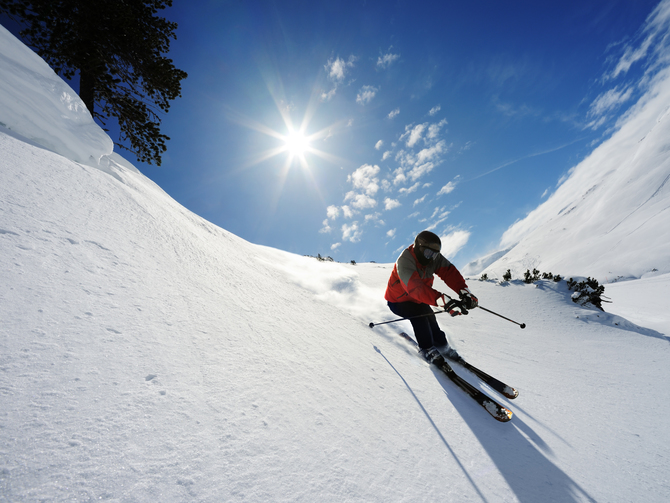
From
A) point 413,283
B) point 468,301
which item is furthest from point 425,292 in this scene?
point 468,301

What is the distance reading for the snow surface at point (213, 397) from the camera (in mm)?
844

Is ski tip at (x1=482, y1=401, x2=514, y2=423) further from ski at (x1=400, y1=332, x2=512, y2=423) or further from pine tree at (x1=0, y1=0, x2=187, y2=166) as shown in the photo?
pine tree at (x1=0, y1=0, x2=187, y2=166)

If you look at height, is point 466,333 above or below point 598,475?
above

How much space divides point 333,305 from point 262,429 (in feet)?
10.2

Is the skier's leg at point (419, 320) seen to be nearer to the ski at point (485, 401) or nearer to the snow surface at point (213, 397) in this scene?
the snow surface at point (213, 397)

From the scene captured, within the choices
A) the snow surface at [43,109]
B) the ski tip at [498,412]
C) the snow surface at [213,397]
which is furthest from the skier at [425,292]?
the snow surface at [43,109]

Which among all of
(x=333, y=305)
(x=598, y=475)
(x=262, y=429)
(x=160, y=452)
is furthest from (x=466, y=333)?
(x=160, y=452)

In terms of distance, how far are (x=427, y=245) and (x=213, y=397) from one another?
132 inches

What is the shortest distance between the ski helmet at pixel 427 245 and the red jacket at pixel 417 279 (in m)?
0.12

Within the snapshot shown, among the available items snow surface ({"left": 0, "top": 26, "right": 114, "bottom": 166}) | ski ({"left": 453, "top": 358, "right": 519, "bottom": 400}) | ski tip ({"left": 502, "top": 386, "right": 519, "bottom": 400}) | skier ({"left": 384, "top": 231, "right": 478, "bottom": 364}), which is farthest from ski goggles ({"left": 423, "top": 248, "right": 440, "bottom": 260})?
snow surface ({"left": 0, "top": 26, "right": 114, "bottom": 166})

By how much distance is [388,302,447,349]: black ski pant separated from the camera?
339 cm

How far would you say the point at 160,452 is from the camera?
88 cm

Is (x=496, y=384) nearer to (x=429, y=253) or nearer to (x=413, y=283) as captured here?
(x=413, y=283)

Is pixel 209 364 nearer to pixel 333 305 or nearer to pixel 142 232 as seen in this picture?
pixel 142 232
